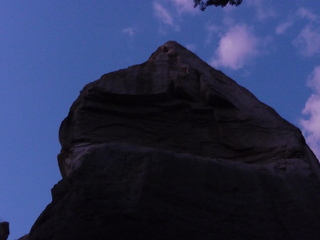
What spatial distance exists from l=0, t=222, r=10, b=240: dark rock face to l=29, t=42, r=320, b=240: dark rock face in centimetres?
317

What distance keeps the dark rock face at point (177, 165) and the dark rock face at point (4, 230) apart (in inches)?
125

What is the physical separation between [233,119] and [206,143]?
0.80m

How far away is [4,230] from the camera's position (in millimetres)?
12828

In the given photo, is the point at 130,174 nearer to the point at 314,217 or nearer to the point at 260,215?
the point at 260,215

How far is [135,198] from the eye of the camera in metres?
7.25

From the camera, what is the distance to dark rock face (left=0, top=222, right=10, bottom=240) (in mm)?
12565

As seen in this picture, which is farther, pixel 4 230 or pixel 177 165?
pixel 4 230

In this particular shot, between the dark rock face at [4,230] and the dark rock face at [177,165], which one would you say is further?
the dark rock face at [4,230]

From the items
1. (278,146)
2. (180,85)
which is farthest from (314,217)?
(180,85)

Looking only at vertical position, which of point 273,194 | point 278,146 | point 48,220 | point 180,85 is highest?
point 180,85

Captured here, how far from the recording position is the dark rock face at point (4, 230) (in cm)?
1256

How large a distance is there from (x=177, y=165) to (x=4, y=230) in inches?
237

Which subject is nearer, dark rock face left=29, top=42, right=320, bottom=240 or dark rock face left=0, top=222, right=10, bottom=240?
dark rock face left=29, top=42, right=320, bottom=240

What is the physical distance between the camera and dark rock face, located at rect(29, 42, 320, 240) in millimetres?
7082
